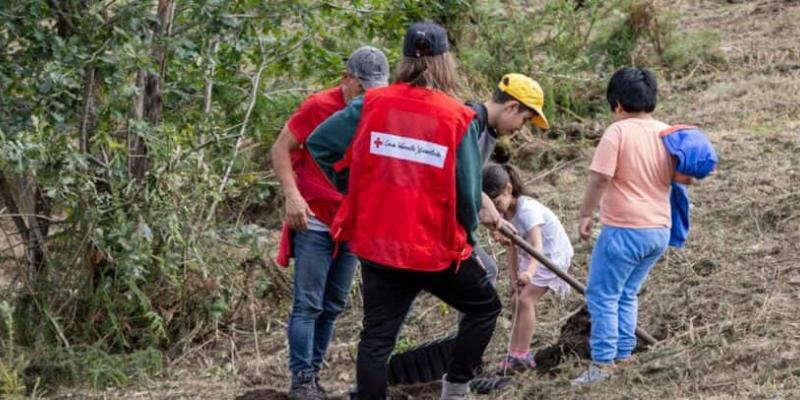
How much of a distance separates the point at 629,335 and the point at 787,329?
26.5 inches

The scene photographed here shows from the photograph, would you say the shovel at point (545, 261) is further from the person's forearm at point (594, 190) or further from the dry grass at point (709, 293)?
the person's forearm at point (594, 190)

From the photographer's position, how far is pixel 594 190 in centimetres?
570

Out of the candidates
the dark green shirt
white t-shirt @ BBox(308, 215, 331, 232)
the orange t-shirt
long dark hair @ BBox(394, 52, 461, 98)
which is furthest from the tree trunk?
the orange t-shirt

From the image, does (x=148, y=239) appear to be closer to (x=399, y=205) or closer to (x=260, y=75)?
(x=260, y=75)

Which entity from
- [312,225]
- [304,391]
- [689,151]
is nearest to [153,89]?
[312,225]

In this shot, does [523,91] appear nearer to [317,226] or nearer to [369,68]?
[369,68]

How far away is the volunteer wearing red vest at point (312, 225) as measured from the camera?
5.68 meters

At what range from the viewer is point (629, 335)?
6.04 m

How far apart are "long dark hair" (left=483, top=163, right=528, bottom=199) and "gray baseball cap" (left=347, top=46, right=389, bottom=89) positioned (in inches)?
29.8

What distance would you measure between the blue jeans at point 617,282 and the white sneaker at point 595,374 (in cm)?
2

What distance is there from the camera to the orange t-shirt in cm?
567

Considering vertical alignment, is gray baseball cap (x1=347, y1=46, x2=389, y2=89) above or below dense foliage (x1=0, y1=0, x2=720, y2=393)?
above

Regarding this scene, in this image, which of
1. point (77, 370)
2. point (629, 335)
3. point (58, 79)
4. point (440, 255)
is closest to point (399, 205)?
point (440, 255)

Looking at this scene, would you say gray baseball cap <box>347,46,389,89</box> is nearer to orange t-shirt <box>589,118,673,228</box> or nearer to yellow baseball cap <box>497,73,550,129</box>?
yellow baseball cap <box>497,73,550,129</box>
